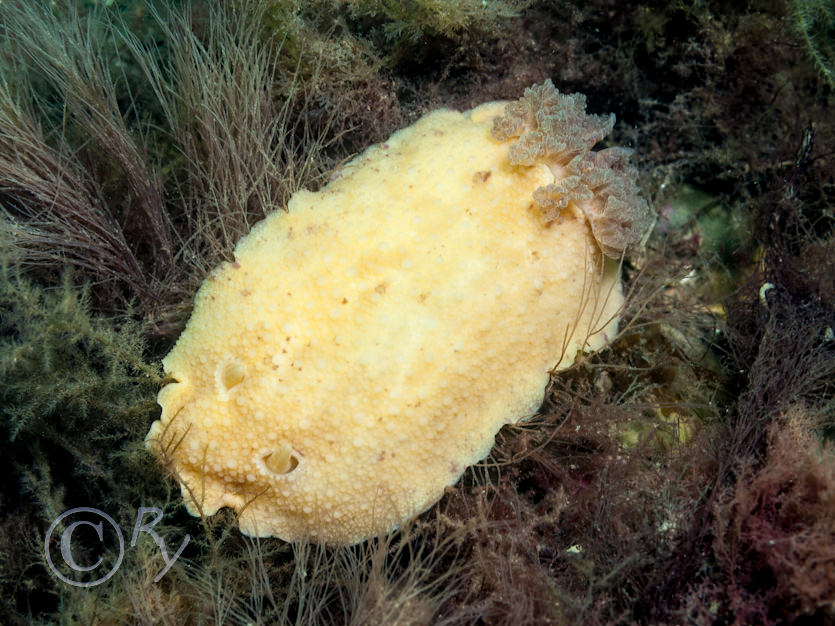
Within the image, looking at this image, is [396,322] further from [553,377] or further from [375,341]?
[553,377]

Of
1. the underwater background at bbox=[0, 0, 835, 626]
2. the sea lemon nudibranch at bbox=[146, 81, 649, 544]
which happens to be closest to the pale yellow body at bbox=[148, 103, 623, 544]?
the sea lemon nudibranch at bbox=[146, 81, 649, 544]

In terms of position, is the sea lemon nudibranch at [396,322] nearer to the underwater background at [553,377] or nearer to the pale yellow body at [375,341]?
the pale yellow body at [375,341]

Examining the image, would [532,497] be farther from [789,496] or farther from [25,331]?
[25,331]

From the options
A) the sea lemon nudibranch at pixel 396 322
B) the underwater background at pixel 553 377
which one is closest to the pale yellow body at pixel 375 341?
the sea lemon nudibranch at pixel 396 322

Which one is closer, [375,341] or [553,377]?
[375,341]

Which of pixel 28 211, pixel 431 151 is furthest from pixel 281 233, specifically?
pixel 28 211

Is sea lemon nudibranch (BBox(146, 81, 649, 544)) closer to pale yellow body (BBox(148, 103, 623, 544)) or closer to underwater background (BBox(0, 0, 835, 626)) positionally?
pale yellow body (BBox(148, 103, 623, 544))

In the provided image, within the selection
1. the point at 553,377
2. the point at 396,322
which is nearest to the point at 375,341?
the point at 396,322
